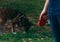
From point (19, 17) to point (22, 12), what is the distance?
0.59 ft

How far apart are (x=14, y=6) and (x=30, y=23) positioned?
747 mm

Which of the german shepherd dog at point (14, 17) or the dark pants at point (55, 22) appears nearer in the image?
the dark pants at point (55, 22)

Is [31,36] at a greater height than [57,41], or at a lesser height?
lesser

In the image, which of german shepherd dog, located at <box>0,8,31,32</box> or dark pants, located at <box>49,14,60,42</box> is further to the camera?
german shepherd dog, located at <box>0,8,31,32</box>

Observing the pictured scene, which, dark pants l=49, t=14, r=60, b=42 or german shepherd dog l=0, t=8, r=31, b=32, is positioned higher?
dark pants l=49, t=14, r=60, b=42

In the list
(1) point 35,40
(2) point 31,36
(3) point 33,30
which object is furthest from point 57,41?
(3) point 33,30

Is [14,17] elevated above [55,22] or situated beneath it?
situated beneath

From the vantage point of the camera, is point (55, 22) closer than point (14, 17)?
Yes

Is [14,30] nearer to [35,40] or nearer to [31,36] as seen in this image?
[31,36]

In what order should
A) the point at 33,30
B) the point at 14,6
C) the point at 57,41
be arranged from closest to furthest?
1. the point at 57,41
2. the point at 33,30
3. the point at 14,6

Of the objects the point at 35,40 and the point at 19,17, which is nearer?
the point at 35,40

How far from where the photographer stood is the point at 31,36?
7.96 m

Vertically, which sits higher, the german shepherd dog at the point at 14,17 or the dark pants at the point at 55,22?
the dark pants at the point at 55,22

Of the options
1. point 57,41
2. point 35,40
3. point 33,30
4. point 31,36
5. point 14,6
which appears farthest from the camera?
point 14,6
